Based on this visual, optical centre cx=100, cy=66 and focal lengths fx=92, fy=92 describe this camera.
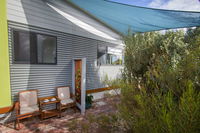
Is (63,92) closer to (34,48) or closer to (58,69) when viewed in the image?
(58,69)

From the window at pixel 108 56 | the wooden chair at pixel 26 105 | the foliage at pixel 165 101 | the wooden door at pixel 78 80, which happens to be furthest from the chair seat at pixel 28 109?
the window at pixel 108 56

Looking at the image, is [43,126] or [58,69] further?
[58,69]

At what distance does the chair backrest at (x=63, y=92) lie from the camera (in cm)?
361

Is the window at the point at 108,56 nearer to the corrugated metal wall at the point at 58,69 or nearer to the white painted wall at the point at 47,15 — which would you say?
the corrugated metal wall at the point at 58,69

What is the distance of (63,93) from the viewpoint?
12.1ft

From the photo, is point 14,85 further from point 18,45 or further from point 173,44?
point 173,44

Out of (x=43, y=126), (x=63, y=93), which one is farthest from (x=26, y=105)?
(x=63, y=93)

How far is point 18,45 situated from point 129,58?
11.9ft

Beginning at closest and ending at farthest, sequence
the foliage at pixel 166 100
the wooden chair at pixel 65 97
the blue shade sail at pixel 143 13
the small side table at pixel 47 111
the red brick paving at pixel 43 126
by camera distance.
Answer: the foliage at pixel 166 100
the red brick paving at pixel 43 126
the blue shade sail at pixel 143 13
the small side table at pixel 47 111
the wooden chair at pixel 65 97

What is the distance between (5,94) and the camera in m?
2.57

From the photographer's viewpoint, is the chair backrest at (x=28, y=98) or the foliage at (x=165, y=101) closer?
the foliage at (x=165, y=101)

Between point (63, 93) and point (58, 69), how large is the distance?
980 mm

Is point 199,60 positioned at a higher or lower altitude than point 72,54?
lower

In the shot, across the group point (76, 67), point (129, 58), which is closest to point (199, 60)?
point (129, 58)
